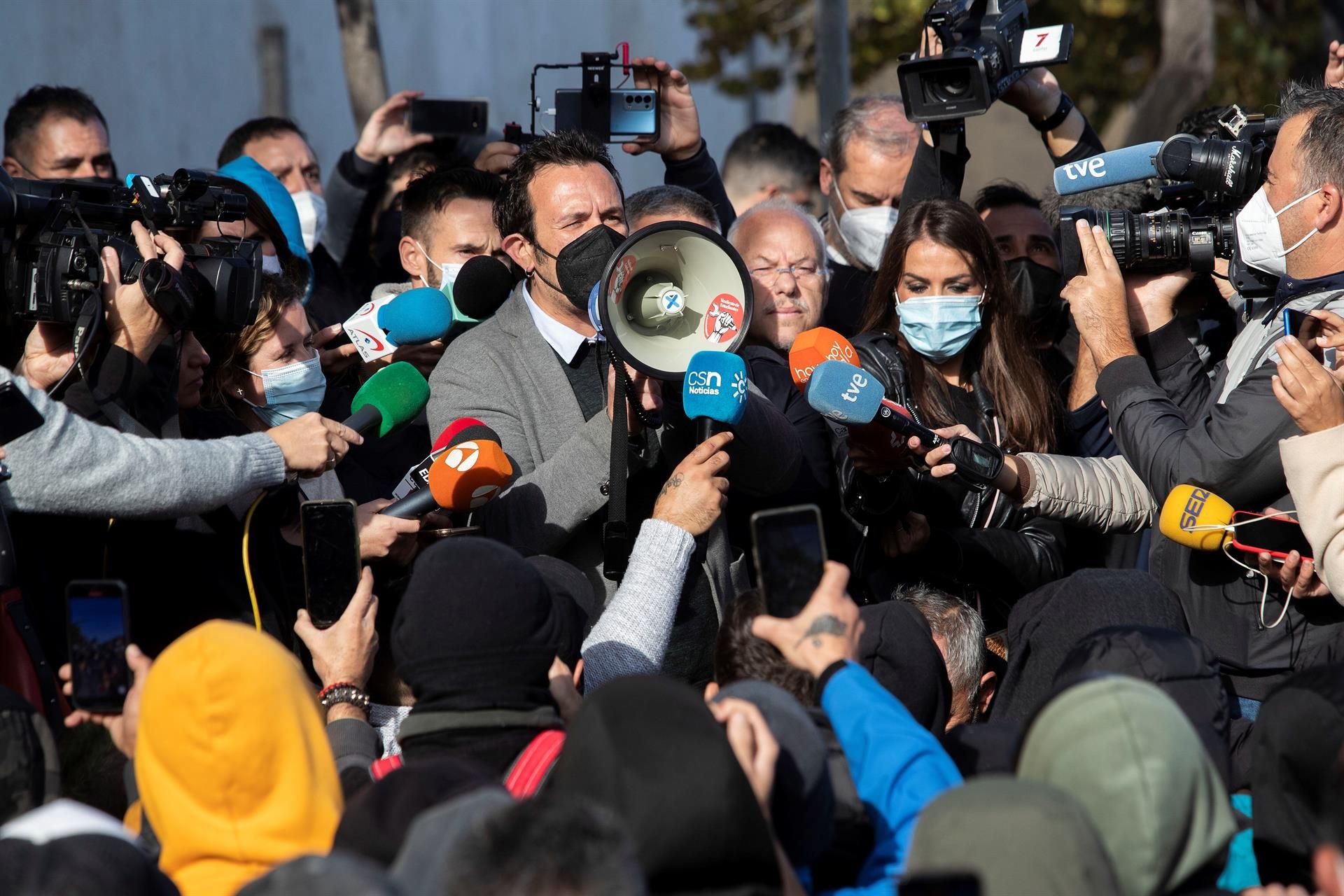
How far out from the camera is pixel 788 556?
297 centimetres

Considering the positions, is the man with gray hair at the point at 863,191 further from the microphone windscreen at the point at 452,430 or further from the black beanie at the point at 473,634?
the black beanie at the point at 473,634

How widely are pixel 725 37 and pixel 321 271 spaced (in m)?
9.78

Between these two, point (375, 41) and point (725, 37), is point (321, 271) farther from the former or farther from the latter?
point (725, 37)

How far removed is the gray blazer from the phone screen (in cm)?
117

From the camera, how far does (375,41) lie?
10.0 meters

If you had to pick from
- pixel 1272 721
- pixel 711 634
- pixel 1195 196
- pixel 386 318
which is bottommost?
pixel 711 634

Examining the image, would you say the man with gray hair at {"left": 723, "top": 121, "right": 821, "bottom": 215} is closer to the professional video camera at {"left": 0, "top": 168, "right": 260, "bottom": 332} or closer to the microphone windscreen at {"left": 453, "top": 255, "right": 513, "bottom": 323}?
the microphone windscreen at {"left": 453, "top": 255, "right": 513, "bottom": 323}

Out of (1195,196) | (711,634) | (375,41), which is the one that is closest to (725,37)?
(375,41)

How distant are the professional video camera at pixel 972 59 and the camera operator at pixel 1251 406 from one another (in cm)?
84

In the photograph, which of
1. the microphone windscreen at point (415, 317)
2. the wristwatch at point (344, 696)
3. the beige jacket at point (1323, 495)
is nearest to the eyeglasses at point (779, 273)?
the microphone windscreen at point (415, 317)

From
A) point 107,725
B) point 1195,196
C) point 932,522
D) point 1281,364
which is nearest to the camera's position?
point 107,725

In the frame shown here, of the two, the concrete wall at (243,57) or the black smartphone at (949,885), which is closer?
the black smartphone at (949,885)

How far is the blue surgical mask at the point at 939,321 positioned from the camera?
15.3ft

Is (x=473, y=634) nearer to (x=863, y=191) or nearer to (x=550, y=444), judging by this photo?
(x=550, y=444)
